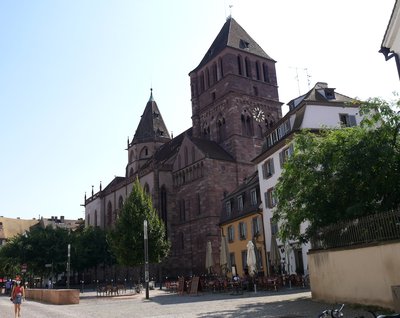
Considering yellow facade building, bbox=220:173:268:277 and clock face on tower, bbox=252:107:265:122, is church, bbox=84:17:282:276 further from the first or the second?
yellow facade building, bbox=220:173:268:277

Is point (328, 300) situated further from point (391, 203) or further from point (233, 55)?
point (233, 55)

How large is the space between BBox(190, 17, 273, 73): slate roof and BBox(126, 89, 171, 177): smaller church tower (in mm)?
16297

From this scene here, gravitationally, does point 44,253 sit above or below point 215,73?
below

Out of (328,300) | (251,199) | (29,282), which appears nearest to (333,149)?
(328,300)

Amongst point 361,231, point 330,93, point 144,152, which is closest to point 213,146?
point 144,152

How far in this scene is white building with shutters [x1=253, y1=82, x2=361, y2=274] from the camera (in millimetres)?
30703

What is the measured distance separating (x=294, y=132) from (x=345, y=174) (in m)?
14.1

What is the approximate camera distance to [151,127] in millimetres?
78250

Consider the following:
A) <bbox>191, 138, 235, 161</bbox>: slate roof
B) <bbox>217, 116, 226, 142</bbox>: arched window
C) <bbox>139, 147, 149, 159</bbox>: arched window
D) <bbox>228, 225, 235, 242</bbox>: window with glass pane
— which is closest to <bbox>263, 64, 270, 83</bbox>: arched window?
<bbox>217, 116, 226, 142</bbox>: arched window

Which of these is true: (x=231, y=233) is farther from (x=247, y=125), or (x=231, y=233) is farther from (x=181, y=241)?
(x=247, y=125)

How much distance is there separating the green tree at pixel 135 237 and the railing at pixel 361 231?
19.5 metres

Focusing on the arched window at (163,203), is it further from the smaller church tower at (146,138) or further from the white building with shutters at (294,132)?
the white building with shutters at (294,132)

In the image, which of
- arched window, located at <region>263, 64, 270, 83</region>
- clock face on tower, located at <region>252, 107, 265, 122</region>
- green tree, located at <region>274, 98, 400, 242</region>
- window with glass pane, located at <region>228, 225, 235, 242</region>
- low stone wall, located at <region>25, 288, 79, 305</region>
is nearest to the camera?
green tree, located at <region>274, 98, 400, 242</region>

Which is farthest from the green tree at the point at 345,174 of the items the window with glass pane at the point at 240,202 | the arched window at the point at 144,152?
the arched window at the point at 144,152
